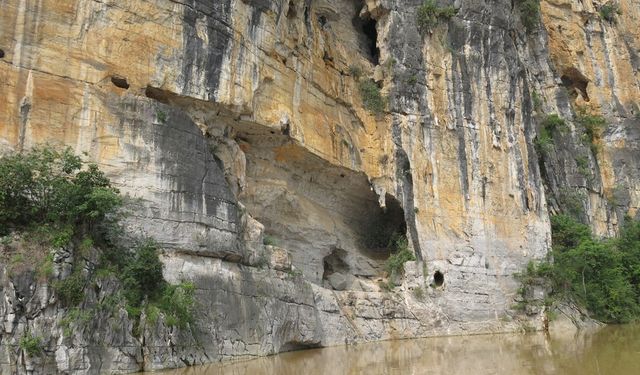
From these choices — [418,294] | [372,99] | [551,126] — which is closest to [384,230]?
[418,294]

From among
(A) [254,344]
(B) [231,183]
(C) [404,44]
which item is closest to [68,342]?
(A) [254,344]

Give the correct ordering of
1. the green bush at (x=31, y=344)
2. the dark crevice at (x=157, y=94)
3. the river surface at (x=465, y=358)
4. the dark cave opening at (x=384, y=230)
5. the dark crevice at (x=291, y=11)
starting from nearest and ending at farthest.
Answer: the green bush at (x=31, y=344), the river surface at (x=465, y=358), the dark crevice at (x=157, y=94), the dark crevice at (x=291, y=11), the dark cave opening at (x=384, y=230)

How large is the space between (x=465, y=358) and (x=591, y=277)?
1110 cm

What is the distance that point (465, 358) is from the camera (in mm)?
12617

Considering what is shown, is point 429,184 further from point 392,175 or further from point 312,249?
point 312,249

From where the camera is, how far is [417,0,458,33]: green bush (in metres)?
21.4

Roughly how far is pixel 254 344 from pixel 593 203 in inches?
689

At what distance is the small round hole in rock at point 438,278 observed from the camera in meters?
19.2

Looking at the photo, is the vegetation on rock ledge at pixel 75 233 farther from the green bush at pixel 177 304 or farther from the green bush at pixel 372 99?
the green bush at pixel 372 99

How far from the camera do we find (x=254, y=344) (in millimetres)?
13180

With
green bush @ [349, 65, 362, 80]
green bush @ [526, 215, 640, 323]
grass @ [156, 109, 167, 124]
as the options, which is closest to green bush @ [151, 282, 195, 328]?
grass @ [156, 109, 167, 124]

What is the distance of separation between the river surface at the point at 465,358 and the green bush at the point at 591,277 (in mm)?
3424

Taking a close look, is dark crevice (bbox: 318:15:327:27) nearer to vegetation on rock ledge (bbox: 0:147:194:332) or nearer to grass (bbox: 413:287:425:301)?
grass (bbox: 413:287:425:301)

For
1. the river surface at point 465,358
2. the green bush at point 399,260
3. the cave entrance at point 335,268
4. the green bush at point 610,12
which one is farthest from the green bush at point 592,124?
the cave entrance at point 335,268
